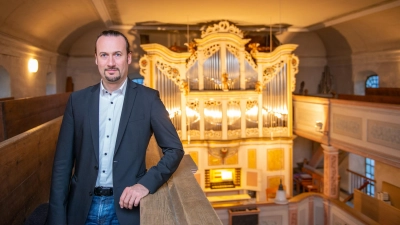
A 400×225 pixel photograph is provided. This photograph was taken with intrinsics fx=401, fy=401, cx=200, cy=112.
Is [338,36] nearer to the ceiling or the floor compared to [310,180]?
nearer to the ceiling

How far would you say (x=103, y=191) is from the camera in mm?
2064

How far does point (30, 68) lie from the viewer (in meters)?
8.67

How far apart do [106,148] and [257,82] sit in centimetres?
891

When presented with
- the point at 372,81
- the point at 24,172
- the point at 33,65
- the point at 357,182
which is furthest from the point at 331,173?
the point at 24,172

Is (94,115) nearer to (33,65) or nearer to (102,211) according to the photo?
(102,211)

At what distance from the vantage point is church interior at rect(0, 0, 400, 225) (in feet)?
27.4

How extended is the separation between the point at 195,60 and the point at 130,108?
862cm

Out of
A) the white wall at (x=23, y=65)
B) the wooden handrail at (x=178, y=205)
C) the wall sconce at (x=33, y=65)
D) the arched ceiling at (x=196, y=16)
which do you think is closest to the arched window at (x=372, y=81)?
the arched ceiling at (x=196, y=16)

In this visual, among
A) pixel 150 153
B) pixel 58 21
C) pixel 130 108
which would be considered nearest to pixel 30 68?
pixel 58 21

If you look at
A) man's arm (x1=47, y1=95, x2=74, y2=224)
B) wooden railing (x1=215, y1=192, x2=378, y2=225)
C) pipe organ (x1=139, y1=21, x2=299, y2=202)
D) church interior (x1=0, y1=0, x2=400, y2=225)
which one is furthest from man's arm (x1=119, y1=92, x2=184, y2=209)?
pipe organ (x1=139, y1=21, x2=299, y2=202)

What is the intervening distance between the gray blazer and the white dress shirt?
3 cm

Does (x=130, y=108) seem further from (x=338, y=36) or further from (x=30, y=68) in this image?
(x=338, y=36)

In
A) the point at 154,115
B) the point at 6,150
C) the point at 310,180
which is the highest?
the point at 154,115

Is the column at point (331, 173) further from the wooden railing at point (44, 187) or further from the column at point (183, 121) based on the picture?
the wooden railing at point (44, 187)
